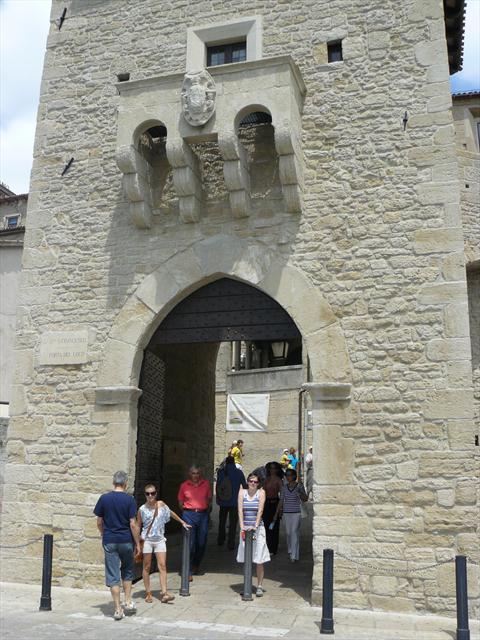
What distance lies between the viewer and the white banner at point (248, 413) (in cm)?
1641

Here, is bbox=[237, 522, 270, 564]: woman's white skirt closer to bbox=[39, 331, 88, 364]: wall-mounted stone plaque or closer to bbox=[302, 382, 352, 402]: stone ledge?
bbox=[302, 382, 352, 402]: stone ledge

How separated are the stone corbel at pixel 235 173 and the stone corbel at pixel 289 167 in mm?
464

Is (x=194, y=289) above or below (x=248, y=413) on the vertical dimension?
above

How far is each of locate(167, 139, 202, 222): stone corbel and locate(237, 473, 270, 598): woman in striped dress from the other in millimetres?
3329

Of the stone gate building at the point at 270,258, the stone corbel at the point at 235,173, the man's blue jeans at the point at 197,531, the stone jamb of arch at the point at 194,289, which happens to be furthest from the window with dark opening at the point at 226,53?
the man's blue jeans at the point at 197,531

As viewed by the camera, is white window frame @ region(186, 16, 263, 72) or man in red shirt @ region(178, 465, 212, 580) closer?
man in red shirt @ region(178, 465, 212, 580)

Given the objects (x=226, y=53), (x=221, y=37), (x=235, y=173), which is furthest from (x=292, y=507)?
(x=221, y=37)

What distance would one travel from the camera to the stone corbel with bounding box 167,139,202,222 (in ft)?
25.2

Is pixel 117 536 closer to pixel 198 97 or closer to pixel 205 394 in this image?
pixel 198 97

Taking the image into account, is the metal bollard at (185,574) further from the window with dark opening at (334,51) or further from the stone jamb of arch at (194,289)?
the window with dark opening at (334,51)

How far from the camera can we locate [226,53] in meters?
8.46

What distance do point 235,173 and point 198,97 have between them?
3.31 feet

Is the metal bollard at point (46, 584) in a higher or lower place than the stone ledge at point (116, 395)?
lower

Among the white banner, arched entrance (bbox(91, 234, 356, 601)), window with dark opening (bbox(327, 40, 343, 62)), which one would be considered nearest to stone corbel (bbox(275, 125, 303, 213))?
arched entrance (bbox(91, 234, 356, 601))
